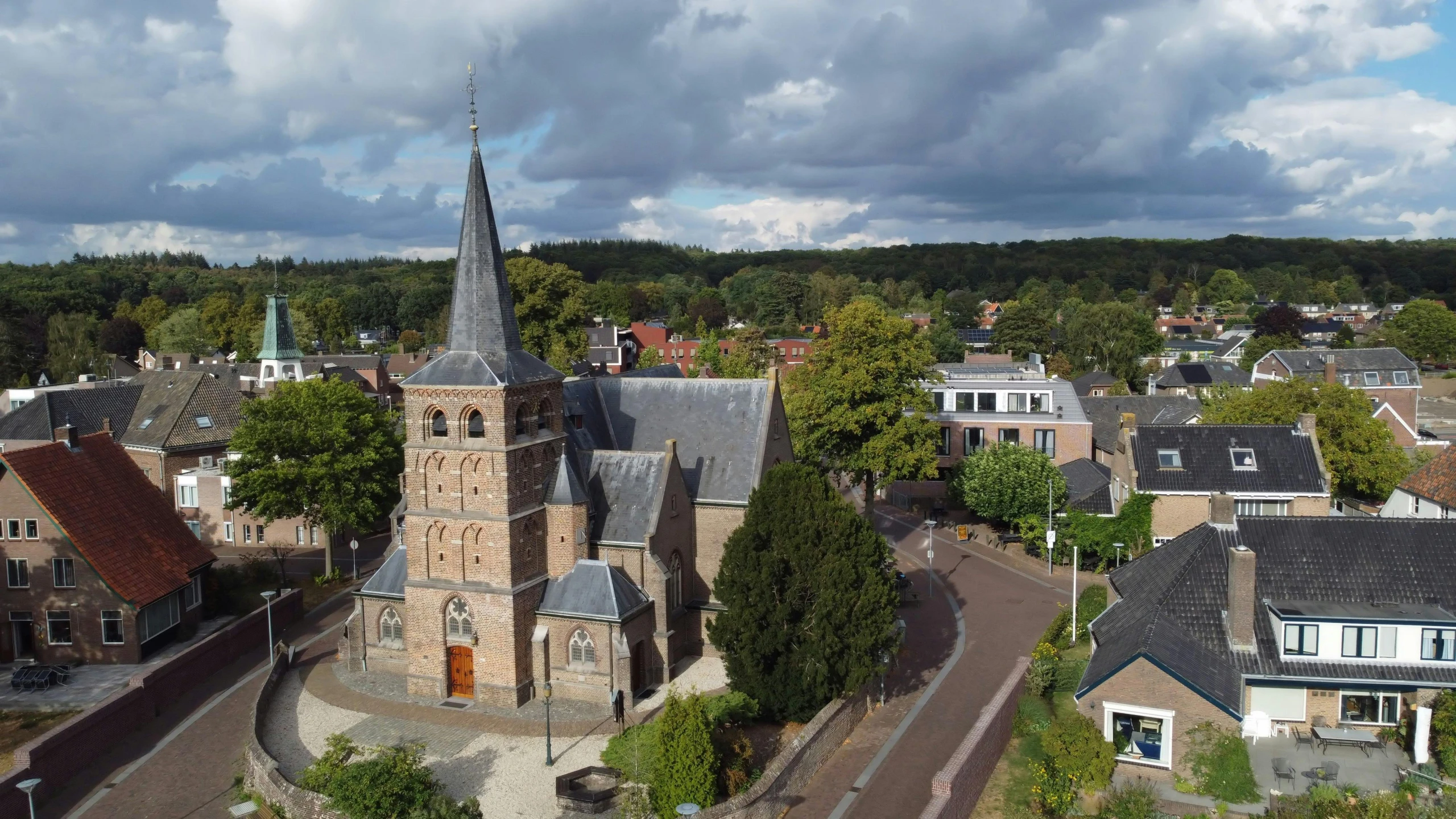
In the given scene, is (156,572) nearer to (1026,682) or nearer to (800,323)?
(1026,682)

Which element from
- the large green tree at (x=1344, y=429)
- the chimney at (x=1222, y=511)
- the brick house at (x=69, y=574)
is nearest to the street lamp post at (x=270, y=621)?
the brick house at (x=69, y=574)

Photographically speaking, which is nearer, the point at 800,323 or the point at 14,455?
the point at 14,455

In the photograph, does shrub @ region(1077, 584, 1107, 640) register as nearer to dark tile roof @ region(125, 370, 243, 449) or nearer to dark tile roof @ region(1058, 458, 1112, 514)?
dark tile roof @ region(1058, 458, 1112, 514)

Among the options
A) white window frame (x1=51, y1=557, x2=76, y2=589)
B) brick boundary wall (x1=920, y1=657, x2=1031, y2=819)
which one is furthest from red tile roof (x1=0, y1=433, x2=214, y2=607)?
brick boundary wall (x1=920, y1=657, x2=1031, y2=819)

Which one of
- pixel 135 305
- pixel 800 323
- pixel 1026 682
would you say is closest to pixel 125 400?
pixel 1026 682

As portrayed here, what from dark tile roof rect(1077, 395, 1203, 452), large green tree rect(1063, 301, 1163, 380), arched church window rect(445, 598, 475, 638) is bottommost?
arched church window rect(445, 598, 475, 638)

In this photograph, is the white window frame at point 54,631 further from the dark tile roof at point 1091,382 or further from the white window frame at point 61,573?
the dark tile roof at point 1091,382

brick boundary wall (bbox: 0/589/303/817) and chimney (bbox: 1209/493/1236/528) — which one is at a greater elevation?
chimney (bbox: 1209/493/1236/528)
